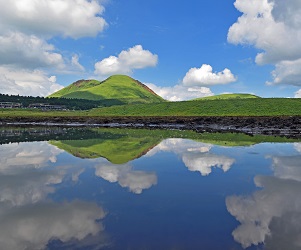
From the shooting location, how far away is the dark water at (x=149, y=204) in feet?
32.4

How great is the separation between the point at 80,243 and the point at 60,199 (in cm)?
514

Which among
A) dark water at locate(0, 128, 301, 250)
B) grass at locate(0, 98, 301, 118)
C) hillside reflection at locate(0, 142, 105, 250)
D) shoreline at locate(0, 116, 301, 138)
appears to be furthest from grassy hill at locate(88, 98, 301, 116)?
hillside reflection at locate(0, 142, 105, 250)

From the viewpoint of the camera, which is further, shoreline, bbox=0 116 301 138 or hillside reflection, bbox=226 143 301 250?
shoreline, bbox=0 116 301 138

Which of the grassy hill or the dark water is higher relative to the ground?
the grassy hill

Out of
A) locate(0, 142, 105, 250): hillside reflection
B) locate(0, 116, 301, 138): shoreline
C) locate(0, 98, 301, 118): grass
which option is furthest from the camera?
locate(0, 98, 301, 118): grass

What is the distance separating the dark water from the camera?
9867 mm

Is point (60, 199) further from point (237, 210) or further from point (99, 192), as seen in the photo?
point (237, 210)

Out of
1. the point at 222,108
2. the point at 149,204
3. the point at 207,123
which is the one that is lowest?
the point at 149,204

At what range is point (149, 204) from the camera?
44.3 ft

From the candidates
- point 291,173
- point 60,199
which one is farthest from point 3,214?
point 291,173

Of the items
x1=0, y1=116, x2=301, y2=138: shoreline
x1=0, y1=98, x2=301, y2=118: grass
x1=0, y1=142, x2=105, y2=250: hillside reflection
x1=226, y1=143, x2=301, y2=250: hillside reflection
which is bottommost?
x1=0, y1=142, x2=105, y2=250: hillside reflection

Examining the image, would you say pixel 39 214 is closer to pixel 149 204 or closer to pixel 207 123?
pixel 149 204

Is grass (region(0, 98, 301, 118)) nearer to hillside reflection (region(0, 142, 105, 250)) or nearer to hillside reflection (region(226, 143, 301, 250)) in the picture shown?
hillside reflection (region(226, 143, 301, 250))

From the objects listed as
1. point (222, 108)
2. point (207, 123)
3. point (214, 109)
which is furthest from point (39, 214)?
point (222, 108)
